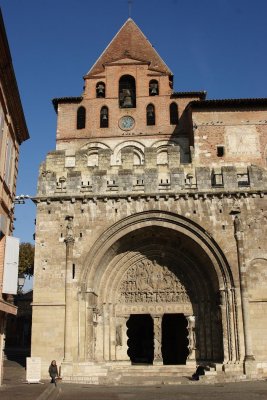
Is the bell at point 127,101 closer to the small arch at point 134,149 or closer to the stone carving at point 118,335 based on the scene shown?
the small arch at point 134,149

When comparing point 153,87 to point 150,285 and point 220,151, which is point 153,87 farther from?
point 150,285

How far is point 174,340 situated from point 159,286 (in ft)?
14.1

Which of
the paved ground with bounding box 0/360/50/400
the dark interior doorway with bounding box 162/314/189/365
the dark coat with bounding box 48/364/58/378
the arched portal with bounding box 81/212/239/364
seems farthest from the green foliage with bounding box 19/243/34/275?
the dark coat with bounding box 48/364/58/378

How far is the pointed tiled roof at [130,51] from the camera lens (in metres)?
30.0

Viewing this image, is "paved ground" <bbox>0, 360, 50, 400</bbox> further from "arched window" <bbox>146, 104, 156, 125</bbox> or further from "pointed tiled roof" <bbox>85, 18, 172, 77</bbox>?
"pointed tiled roof" <bbox>85, 18, 172, 77</bbox>

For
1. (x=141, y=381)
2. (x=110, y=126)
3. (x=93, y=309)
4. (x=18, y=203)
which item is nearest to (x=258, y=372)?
(x=141, y=381)

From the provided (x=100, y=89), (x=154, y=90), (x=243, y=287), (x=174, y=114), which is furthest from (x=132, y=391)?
(x=100, y=89)

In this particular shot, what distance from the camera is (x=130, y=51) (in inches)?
1213

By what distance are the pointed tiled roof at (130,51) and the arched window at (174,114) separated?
266cm

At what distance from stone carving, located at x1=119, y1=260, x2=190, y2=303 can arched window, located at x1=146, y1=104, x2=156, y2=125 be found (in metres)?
10.5

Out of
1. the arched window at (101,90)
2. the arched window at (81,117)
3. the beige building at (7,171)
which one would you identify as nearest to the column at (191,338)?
the beige building at (7,171)

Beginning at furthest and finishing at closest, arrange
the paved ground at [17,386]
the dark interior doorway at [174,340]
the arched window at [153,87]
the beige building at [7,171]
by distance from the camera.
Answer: the arched window at [153,87] < the dark interior doorway at [174,340] < the beige building at [7,171] < the paved ground at [17,386]

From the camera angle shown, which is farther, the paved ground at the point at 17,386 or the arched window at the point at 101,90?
the arched window at the point at 101,90

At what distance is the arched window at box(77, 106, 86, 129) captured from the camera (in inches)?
1110
